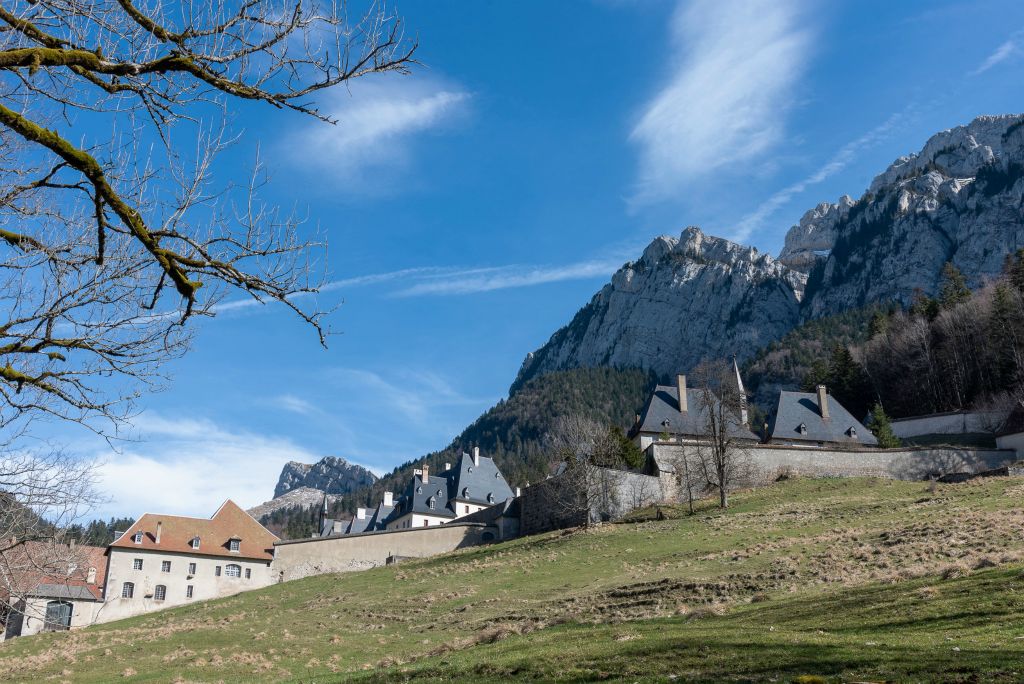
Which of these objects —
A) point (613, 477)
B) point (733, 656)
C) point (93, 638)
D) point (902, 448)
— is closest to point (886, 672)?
point (733, 656)

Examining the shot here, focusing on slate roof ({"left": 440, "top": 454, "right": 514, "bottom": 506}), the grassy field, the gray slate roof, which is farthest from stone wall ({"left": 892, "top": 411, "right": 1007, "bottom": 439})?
the gray slate roof

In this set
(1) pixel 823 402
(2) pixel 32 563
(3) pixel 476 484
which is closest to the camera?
(2) pixel 32 563

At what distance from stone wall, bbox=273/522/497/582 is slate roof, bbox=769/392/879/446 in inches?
1039

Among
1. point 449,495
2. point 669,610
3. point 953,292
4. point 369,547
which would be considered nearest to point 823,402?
point 953,292

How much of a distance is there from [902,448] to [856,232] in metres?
138

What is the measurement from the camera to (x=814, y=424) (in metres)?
68.2

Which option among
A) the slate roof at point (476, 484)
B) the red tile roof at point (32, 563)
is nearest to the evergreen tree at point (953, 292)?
the slate roof at point (476, 484)

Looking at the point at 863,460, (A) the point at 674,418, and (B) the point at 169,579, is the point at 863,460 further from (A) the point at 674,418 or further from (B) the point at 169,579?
(B) the point at 169,579

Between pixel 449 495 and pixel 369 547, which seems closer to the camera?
pixel 369 547

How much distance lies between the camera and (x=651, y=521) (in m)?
49.2

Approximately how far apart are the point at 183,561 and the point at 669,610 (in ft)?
160

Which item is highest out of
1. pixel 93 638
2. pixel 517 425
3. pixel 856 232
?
pixel 856 232

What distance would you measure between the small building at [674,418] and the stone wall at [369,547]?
53.0 feet

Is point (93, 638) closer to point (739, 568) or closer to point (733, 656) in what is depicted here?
point (739, 568)
